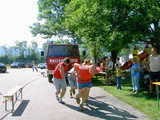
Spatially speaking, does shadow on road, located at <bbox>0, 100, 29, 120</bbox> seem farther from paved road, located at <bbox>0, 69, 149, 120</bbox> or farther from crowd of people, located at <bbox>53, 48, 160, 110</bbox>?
crowd of people, located at <bbox>53, 48, 160, 110</bbox>

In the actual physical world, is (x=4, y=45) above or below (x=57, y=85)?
above

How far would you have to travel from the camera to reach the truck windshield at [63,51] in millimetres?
13217

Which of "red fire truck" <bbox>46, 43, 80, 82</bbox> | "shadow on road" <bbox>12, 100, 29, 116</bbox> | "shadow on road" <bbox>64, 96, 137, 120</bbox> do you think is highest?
"red fire truck" <bbox>46, 43, 80, 82</bbox>

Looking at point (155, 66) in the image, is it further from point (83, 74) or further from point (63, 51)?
point (63, 51)

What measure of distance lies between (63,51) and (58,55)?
517 mm

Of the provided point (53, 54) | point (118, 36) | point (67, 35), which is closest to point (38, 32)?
point (67, 35)

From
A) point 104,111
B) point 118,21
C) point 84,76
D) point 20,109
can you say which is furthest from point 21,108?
point 118,21

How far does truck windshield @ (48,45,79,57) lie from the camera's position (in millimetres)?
13217

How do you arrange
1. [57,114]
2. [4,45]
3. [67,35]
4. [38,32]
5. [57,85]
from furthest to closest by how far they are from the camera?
[4,45] → [38,32] → [67,35] → [57,85] → [57,114]

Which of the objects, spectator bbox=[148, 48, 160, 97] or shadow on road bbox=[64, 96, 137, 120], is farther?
spectator bbox=[148, 48, 160, 97]

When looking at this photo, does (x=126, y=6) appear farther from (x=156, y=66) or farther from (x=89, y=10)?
(x=156, y=66)

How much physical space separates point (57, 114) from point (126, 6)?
22.4 ft

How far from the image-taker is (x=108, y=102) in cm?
712

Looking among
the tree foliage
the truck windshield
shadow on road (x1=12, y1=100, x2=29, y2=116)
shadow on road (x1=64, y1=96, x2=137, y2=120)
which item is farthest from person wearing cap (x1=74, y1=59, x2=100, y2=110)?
the truck windshield
